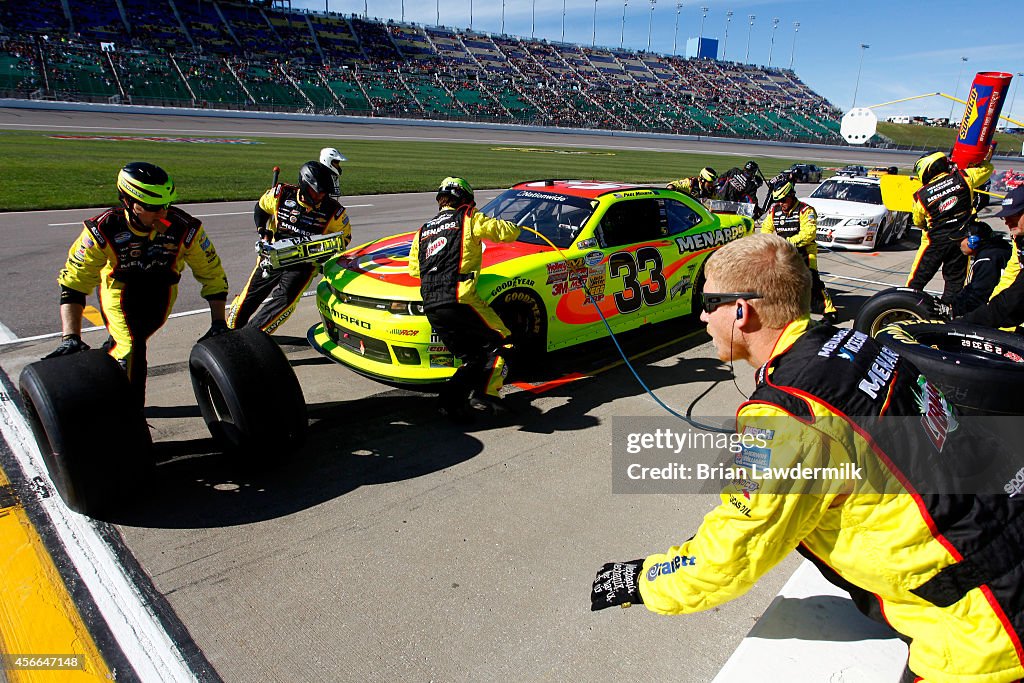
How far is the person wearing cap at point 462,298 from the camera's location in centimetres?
494

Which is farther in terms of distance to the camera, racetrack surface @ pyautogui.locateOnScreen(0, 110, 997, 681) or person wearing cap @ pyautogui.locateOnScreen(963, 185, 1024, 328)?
person wearing cap @ pyautogui.locateOnScreen(963, 185, 1024, 328)

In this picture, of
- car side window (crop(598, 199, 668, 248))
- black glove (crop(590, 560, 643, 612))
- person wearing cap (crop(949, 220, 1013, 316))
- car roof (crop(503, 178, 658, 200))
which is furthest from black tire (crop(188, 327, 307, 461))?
person wearing cap (crop(949, 220, 1013, 316))

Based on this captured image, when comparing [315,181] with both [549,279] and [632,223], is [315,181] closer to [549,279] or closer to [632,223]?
[549,279]

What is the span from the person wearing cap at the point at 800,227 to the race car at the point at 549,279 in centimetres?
115

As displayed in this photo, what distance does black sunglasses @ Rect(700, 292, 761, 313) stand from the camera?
1953 mm

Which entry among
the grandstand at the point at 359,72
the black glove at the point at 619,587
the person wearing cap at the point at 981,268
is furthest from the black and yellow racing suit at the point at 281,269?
the grandstand at the point at 359,72

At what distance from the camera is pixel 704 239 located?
765 cm

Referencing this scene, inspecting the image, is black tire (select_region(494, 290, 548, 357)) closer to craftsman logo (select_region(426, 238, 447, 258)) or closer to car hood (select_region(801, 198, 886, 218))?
craftsman logo (select_region(426, 238, 447, 258))

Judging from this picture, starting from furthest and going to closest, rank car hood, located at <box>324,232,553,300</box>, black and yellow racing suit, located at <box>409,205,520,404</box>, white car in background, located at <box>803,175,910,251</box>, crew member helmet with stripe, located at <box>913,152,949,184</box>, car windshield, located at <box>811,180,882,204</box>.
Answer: car windshield, located at <box>811,180,882,204</box>, white car in background, located at <box>803,175,910,251</box>, crew member helmet with stripe, located at <box>913,152,949,184</box>, car hood, located at <box>324,232,553,300</box>, black and yellow racing suit, located at <box>409,205,520,404</box>

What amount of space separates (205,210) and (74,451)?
38.0 ft

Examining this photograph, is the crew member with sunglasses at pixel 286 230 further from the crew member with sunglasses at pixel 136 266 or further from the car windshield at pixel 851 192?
the car windshield at pixel 851 192

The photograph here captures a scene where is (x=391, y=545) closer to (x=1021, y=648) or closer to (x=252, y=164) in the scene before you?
(x=1021, y=648)

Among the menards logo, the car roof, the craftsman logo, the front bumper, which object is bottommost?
the front bumper

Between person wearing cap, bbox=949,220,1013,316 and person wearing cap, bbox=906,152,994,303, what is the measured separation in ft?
2.12
